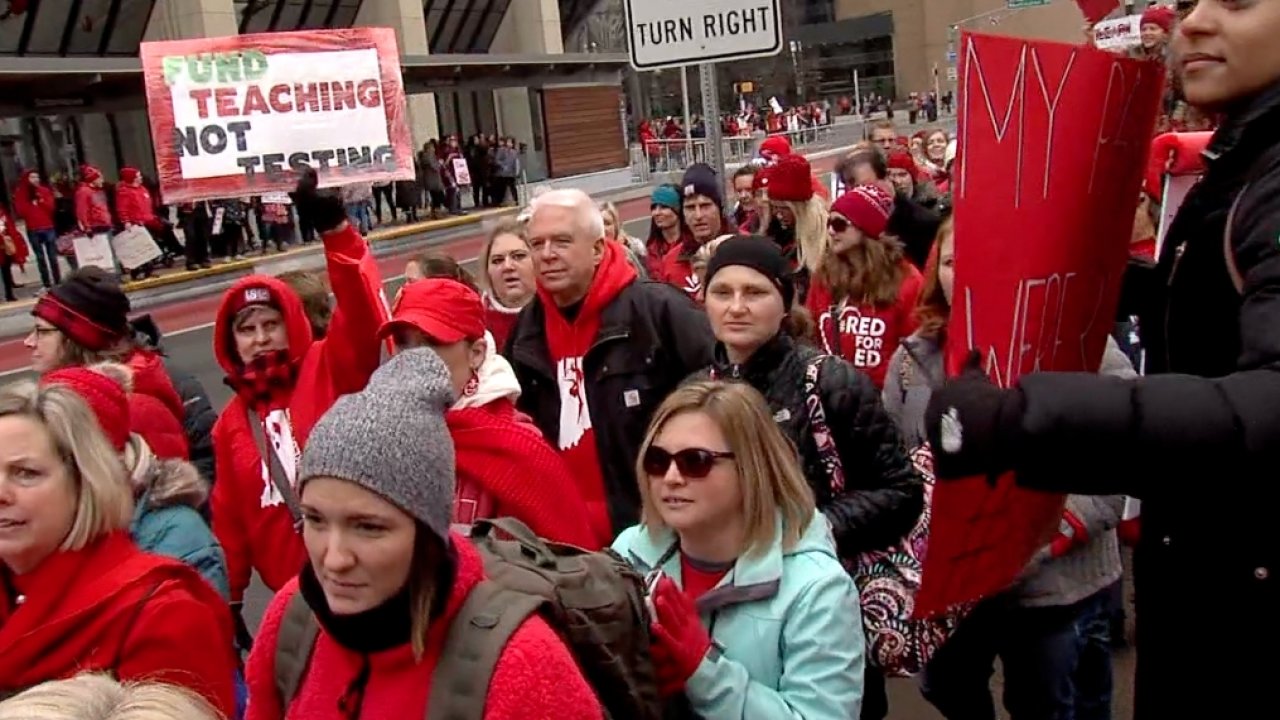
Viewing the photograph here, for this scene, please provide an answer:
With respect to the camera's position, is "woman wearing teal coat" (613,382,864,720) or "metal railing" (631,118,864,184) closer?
"woman wearing teal coat" (613,382,864,720)

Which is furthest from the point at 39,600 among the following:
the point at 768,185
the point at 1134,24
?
the point at 1134,24

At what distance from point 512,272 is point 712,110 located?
45.1 inches

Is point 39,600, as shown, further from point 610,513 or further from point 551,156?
point 551,156

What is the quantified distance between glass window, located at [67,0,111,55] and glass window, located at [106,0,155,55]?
0.26 meters

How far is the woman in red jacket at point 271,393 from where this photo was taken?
3.54 meters

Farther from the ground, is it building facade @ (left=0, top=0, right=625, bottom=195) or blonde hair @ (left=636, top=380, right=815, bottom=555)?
building facade @ (left=0, top=0, right=625, bottom=195)

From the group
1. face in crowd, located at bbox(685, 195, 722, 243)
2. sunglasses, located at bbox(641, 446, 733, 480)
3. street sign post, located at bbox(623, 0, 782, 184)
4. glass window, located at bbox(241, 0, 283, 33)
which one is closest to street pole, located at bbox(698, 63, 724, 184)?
street sign post, located at bbox(623, 0, 782, 184)

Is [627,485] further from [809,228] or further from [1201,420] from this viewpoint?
[809,228]

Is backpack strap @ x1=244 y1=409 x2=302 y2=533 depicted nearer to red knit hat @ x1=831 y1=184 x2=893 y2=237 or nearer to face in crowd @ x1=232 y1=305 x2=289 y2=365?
face in crowd @ x1=232 y1=305 x2=289 y2=365

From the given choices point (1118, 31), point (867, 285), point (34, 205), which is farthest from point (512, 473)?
point (34, 205)

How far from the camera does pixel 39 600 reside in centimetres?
253

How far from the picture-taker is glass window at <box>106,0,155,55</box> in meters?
28.5

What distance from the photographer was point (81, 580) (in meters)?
2.58

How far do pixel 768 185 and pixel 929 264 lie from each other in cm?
288
